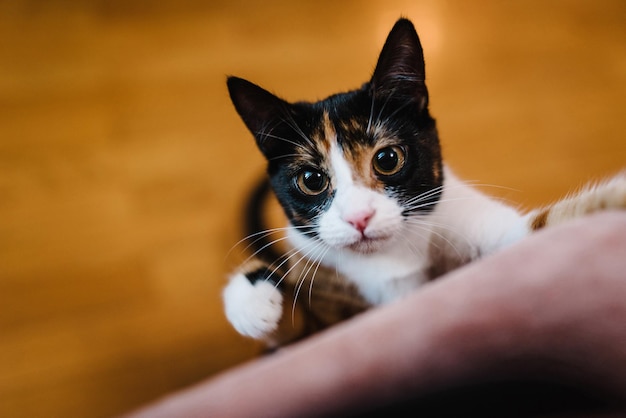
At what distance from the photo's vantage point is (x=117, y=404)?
1.26 m

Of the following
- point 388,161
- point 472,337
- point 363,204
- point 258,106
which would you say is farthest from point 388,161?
point 472,337

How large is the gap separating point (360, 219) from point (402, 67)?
0.26 meters

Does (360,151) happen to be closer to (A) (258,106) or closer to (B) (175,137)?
(A) (258,106)

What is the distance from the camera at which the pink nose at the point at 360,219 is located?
0.72 metres

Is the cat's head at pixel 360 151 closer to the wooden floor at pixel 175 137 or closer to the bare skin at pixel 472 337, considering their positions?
the bare skin at pixel 472 337

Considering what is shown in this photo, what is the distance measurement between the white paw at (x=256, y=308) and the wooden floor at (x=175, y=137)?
21.0 inches

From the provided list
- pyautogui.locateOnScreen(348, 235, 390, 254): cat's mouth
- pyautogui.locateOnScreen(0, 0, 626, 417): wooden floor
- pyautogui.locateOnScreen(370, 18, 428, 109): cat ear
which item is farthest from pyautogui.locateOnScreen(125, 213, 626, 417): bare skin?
pyautogui.locateOnScreen(0, 0, 626, 417): wooden floor

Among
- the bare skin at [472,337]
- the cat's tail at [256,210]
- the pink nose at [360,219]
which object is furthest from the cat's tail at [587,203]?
the cat's tail at [256,210]

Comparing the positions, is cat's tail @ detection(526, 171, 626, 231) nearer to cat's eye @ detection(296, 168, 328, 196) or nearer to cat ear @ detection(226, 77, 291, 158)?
cat's eye @ detection(296, 168, 328, 196)

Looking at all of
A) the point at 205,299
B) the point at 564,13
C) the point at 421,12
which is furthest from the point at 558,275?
the point at 564,13

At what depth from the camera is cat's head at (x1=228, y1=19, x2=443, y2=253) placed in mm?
751

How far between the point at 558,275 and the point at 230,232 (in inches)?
41.9

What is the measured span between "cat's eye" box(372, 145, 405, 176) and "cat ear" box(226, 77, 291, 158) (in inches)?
6.4

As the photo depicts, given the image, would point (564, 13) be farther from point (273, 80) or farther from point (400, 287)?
point (400, 287)
